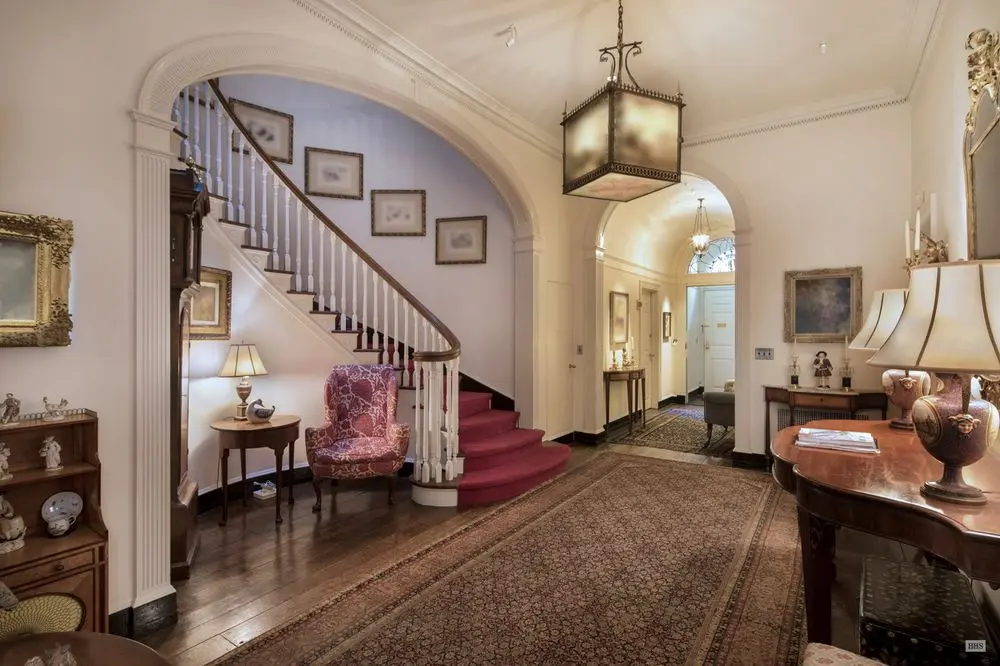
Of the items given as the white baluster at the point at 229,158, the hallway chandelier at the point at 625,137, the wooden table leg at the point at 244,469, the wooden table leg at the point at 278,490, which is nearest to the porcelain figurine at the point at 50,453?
the wooden table leg at the point at 278,490

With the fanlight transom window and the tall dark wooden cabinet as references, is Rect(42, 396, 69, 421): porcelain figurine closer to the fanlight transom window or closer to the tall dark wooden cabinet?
the tall dark wooden cabinet

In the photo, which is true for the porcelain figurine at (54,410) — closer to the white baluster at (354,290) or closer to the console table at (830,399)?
the white baluster at (354,290)

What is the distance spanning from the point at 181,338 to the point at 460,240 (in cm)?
365

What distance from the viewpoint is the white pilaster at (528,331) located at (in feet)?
18.4

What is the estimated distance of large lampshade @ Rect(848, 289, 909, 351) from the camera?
247 centimetres

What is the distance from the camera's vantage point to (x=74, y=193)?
2225 mm

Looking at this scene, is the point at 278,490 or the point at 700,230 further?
the point at 700,230

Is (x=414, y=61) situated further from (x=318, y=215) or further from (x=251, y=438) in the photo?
(x=251, y=438)

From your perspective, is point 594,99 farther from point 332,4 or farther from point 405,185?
point 405,185

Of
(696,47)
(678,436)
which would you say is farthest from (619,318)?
(696,47)

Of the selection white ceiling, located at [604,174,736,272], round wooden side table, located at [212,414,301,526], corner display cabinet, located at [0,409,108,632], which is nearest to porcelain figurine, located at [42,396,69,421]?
corner display cabinet, located at [0,409,108,632]

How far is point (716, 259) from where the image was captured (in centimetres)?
964

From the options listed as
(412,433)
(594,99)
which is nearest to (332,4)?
(594,99)

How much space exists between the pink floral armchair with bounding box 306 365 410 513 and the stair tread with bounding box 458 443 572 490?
0.63 meters
